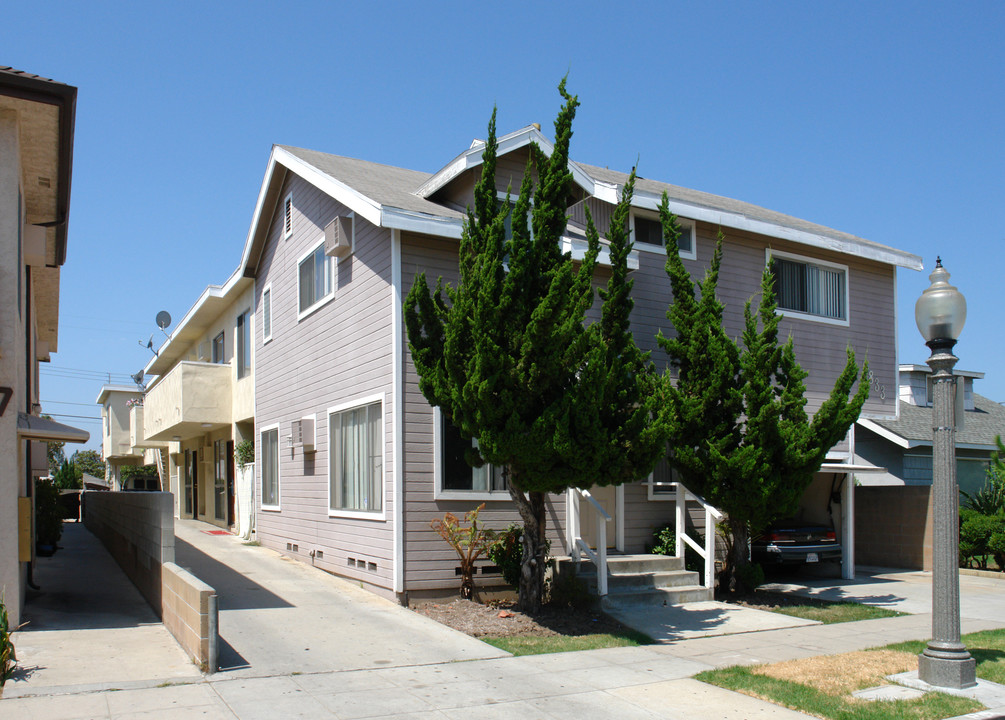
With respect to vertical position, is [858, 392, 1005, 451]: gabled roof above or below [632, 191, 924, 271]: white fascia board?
below

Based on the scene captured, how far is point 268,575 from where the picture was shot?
13.3 meters

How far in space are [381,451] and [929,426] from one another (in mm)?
13490

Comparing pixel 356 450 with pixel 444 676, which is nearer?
pixel 444 676

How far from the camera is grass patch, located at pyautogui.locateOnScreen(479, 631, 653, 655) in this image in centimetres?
901

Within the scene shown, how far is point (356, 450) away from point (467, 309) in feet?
13.8

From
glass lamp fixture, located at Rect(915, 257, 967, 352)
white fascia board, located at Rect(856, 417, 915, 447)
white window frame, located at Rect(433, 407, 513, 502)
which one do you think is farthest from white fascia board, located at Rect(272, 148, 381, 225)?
white fascia board, located at Rect(856, 417, 915, 447)

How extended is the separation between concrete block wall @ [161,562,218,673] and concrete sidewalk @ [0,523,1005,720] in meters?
0.25

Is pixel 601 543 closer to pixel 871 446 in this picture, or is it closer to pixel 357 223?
pixel 357 223

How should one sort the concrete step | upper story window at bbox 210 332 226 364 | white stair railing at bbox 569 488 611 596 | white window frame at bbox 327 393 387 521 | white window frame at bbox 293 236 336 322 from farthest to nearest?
upper story window at bbox 210 332 226 364 → white window frame at bbox 293 236 336 322 → white window frame at bbox 327 393 387 521 → the concrete step → white stair railing at bbox 569 488 611 596

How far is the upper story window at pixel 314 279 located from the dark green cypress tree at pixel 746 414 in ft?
18.3

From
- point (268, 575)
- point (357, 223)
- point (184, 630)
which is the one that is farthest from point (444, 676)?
point (357, 223)

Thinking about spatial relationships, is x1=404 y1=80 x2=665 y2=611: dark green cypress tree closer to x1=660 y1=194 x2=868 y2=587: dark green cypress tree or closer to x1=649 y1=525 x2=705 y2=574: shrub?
x1=660 y1=194 x2=868 y2=587: dark green cypress tree

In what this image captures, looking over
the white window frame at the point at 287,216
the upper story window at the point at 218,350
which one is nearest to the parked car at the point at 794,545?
the white window frame at the point at 287,216

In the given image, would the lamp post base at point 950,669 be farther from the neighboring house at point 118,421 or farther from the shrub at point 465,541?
the neighboring house at point 118,421
